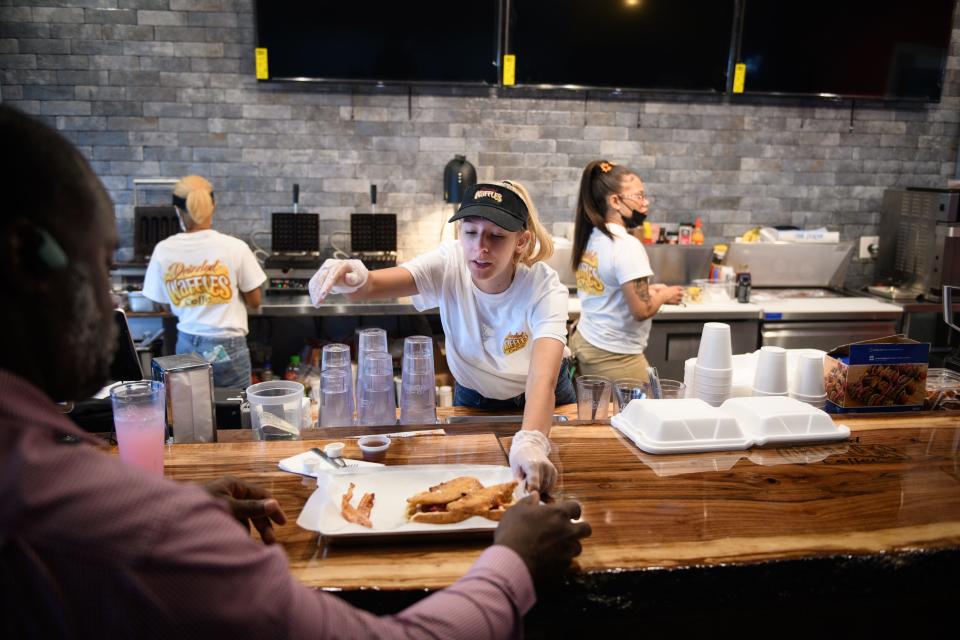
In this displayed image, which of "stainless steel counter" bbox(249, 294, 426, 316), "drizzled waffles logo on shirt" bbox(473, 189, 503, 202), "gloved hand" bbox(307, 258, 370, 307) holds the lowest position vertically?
"stainless steel counter" bbox(249, 294, 426, 316)

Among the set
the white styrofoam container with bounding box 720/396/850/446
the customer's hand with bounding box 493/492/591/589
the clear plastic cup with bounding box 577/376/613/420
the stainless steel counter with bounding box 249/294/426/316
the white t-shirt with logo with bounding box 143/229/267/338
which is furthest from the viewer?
the stainless steel counter with bounding box 249/294/426/316

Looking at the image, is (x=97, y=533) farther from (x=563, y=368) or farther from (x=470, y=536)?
(x=563, y=368)

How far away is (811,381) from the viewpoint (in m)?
2.29

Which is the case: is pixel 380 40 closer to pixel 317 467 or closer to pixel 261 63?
pixel 261 63

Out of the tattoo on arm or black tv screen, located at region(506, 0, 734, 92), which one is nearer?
the tattoo on arm

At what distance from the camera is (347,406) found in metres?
2.27

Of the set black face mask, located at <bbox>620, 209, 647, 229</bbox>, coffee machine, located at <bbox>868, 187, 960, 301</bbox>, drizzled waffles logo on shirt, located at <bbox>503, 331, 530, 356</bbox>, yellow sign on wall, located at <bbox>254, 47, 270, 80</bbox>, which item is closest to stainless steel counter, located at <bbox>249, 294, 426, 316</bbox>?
black face mask, located at <bbox>620, 209, 647, 229</bbox>

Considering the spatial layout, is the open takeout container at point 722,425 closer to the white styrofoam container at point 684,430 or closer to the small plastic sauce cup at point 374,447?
the white styrofoam container at point 684,430

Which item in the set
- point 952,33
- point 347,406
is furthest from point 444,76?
point 952,33

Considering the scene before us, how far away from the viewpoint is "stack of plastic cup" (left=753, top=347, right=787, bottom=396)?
2.26m

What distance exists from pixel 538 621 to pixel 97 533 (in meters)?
0.83

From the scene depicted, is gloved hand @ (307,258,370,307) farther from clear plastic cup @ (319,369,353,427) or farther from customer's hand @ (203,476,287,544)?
customer's hand @ (203,476,287,544)

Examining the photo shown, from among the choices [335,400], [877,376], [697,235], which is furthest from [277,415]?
[697,235]

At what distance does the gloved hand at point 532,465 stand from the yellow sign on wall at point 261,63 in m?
3.99
